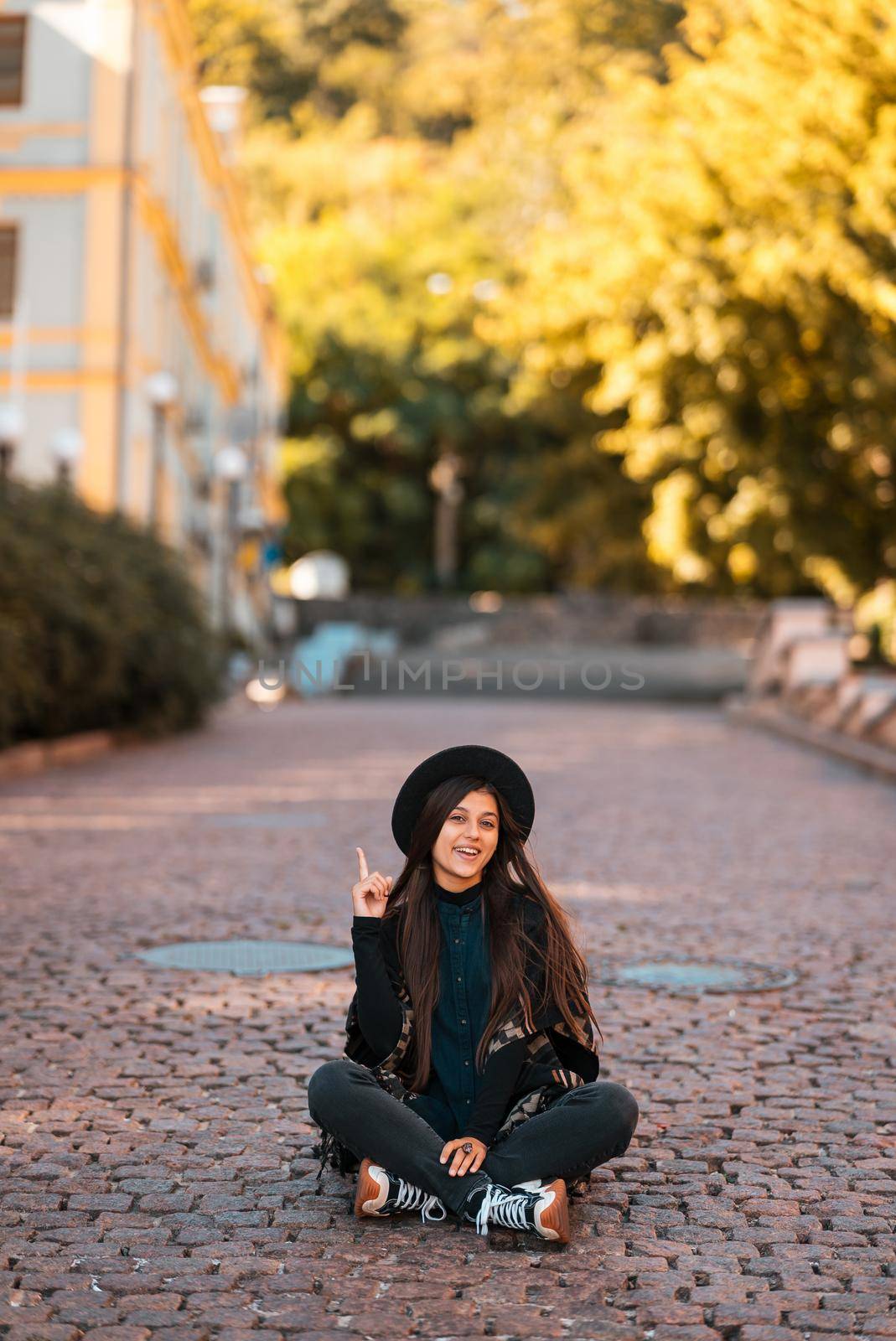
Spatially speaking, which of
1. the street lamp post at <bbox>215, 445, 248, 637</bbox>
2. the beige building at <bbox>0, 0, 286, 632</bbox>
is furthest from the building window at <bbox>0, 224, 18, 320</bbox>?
the street lamp post at <bbox>215, 445, 248, 637</bbox>

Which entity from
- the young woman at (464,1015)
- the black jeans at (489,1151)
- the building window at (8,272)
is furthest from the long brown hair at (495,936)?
the building window at (8,272)

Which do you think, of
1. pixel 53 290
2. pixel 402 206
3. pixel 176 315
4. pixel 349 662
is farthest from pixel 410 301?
pixel 53 290

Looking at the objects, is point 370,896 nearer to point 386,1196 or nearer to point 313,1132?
point 386,1196

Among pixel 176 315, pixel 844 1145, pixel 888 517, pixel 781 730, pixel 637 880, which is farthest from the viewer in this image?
pixel 176 315

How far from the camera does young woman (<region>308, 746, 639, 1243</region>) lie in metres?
4.22

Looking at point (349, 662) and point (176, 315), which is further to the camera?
point (349, 662)

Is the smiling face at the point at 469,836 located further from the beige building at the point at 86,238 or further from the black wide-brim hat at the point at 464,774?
the beige building at the point at 86,238

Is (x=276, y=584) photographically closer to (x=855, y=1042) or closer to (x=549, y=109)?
(x=549, y=109)

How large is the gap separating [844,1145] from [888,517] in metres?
22.8

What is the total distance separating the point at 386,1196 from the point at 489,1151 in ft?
0.83

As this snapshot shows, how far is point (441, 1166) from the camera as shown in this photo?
4.16 meters

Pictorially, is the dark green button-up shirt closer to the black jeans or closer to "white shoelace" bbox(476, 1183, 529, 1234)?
the black jeans

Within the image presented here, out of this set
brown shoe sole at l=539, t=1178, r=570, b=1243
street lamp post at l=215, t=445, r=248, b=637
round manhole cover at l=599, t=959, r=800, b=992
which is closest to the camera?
brown shoe sole at l=539, t=1178, r=570, b=1243

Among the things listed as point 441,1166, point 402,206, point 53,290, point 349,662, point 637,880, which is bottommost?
point 349,662
